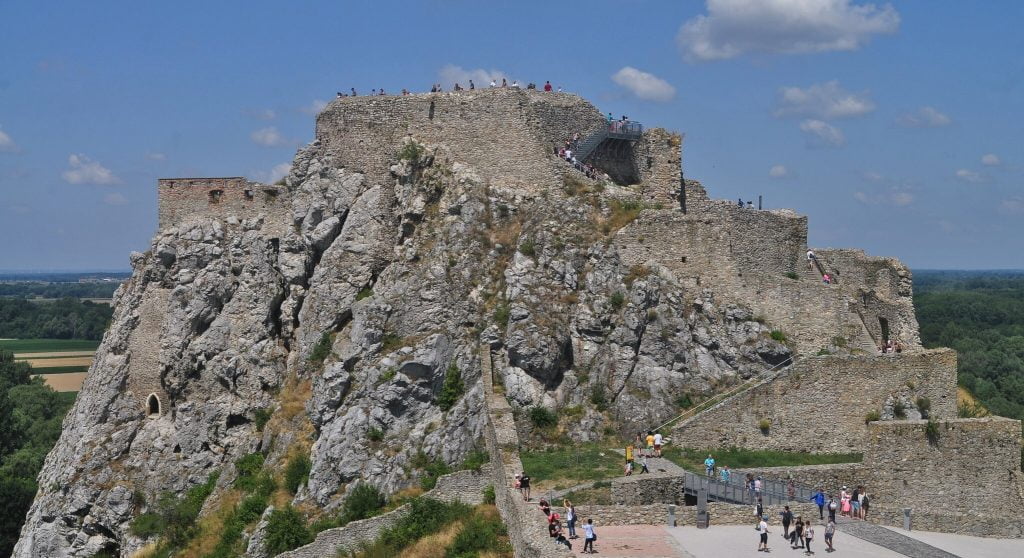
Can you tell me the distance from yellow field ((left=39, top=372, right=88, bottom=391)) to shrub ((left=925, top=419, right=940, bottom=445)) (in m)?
90.3

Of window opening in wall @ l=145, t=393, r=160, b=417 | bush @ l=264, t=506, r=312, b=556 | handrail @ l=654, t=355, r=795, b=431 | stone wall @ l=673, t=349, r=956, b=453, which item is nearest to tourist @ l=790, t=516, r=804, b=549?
stone wall @ l=673, t=349, r=956, b=453

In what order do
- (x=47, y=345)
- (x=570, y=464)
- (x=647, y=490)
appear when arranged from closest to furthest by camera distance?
(x=647, y=490)
(x=570, y=464)
(x=47, y=345)

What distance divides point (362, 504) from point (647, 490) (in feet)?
31.4

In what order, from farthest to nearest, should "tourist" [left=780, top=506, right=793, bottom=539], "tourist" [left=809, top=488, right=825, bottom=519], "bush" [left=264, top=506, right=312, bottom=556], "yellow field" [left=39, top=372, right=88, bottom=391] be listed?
"yellow field" [left=39, top=372, right=88, bottom=391], "bush" [left=264, top=506, right=312, bottom=556], "tourist" [left=809, top=488, right=825, bottom=519], "tourist" [left=780, top=506, right=793, bottom=539]

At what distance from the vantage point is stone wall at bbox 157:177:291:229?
40875mm

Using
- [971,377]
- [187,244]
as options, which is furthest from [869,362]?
[971,377]

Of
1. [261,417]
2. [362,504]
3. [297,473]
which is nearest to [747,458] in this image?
[362,504]

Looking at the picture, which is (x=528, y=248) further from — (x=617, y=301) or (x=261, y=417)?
(x=261, y=417)

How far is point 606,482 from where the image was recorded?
82.8 feet

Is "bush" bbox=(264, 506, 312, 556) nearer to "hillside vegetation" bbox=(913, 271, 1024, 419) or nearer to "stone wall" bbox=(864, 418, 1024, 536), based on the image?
"stone wall" bbox=(864, 418, 1024, 536)

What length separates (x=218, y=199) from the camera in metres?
41.4

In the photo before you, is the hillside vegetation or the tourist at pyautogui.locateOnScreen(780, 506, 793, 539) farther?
the hillside vegetation

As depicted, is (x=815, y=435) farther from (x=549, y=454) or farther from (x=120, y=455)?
(x=120, y=455)

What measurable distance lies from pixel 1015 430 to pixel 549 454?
12.3 metres
